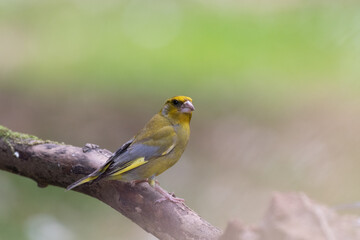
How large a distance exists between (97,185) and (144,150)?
1.09ft

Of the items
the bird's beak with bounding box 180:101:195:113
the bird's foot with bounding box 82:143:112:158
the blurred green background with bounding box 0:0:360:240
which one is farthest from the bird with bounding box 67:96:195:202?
the blurred green background with bounding box 0:0:360:240

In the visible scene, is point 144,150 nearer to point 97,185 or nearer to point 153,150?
point 153,150

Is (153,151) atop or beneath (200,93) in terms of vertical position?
beneath

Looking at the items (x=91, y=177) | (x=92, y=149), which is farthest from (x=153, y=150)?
(x=91, y=177)

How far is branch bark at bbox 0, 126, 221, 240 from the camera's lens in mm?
2930

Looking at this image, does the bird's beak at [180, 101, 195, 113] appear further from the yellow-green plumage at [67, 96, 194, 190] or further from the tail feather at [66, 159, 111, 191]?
the tail feather at [66, 159, 111, 191]

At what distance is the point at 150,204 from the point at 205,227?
376mm

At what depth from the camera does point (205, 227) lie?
2.83 m

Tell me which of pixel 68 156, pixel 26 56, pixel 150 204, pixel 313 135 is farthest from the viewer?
pixel 26 56

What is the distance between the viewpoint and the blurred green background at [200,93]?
20.3 feet

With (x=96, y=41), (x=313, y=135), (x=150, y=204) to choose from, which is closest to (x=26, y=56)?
(x=96, y=41)

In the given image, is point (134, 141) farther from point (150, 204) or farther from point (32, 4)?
point (32, 4)

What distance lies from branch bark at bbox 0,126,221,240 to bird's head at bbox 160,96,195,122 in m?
0.47

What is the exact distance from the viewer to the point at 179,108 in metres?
3.70
